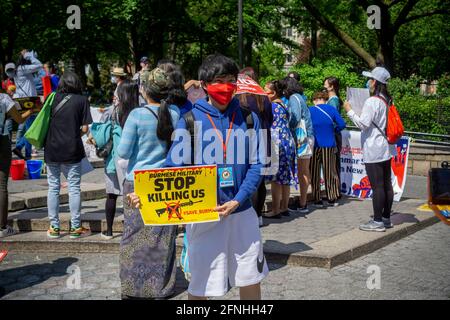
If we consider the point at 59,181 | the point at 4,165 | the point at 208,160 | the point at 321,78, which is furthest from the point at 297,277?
the point at 321,78

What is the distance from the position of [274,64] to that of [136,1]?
98.9 ft

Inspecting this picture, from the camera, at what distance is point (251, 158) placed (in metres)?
3.78

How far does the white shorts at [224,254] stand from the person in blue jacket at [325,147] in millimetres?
4921

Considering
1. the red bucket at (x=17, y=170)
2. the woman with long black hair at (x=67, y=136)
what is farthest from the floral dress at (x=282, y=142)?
the red bucket at (x=17, y=170)

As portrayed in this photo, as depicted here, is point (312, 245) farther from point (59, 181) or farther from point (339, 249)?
point (59, 181)

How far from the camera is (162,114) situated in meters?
4.55

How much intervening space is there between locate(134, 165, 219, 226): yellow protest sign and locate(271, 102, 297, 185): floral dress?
381cm

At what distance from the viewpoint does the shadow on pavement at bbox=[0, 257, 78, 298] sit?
17.6ft

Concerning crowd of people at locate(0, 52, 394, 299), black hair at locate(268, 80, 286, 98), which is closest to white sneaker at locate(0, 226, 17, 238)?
crowd of people at locate(0, 52, 394, 299)

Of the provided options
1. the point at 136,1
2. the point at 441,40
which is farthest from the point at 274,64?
the point at 136,1

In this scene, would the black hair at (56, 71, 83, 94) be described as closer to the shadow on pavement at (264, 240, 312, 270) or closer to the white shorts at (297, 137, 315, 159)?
the shadow on pavement at (264, 240, 312, 270)

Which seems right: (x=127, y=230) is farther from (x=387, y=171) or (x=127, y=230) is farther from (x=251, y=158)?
(x=387, y=171)

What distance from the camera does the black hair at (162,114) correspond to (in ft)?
15.0
